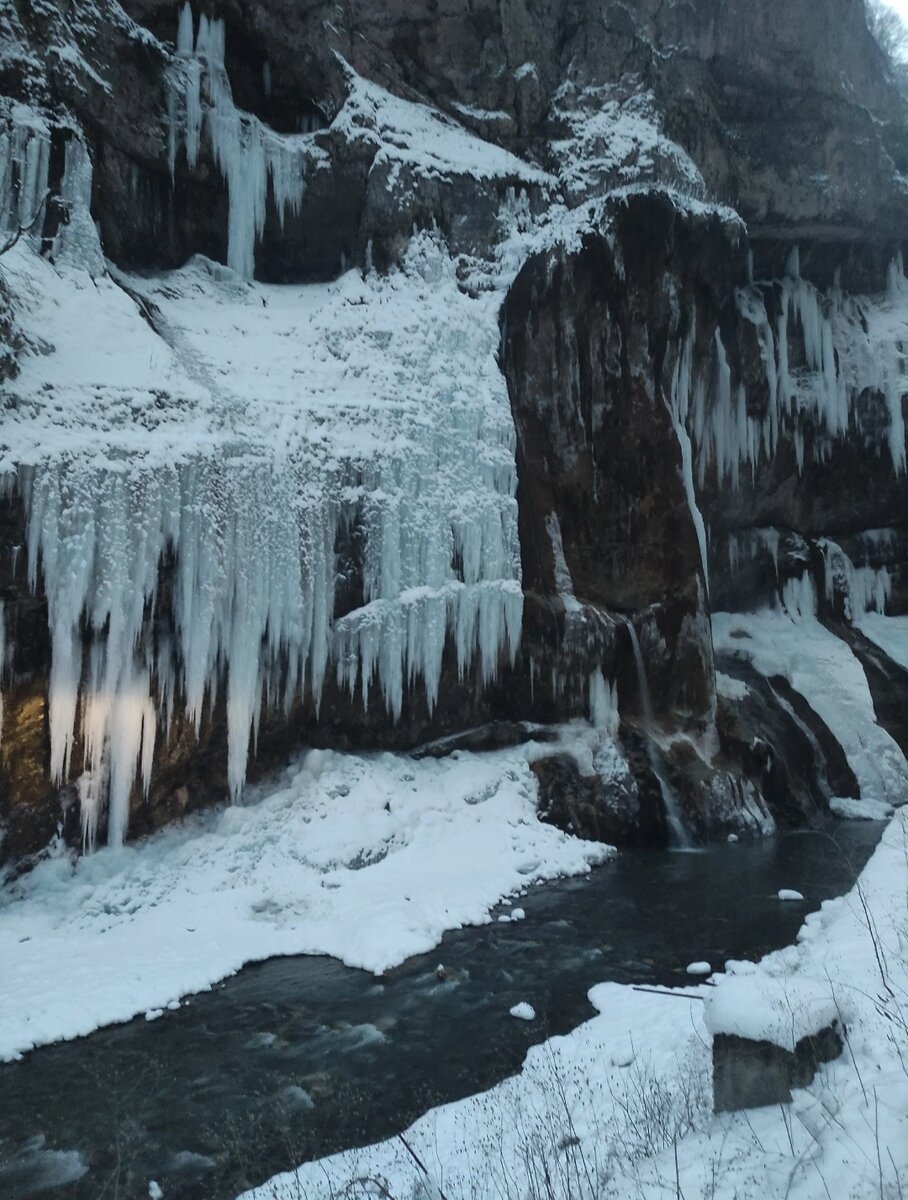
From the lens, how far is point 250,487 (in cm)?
1212

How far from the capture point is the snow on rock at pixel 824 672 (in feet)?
57.5

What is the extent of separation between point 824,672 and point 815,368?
347 inches

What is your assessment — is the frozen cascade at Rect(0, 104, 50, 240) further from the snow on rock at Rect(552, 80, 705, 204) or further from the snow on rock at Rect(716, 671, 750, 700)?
the snow on rock at Rect(716, 671, 750, 700)

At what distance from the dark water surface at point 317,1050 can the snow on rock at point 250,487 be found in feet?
13.7

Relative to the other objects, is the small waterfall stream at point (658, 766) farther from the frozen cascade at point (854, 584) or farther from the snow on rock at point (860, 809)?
the frozen cascade at point (854, 584)

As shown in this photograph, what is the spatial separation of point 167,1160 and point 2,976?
3615 mm

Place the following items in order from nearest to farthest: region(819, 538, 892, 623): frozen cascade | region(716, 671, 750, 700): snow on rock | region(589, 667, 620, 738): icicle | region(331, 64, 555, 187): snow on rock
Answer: region(589, 667, 620, 738): icicle < region(331, 64, 555, 187): snow on rock < region(716, 671, 750, 700): snow on rock < region(819, 538, 892, 623): frozen cascade

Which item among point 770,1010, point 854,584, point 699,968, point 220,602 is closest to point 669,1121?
point 770,1010

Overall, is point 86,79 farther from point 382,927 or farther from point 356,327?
point 382,927

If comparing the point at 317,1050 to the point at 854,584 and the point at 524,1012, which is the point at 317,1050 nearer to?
the point at 524,1012

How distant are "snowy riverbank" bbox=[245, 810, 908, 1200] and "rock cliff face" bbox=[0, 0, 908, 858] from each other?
688cm

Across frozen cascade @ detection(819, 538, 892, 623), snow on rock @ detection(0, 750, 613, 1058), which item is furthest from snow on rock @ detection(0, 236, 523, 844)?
frozen cascade @ detection(819, 538, 892, 623)

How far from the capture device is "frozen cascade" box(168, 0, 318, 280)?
15.1 metres

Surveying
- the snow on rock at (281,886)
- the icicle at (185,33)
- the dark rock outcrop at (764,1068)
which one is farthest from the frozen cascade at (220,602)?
the icicle at (185,33)
